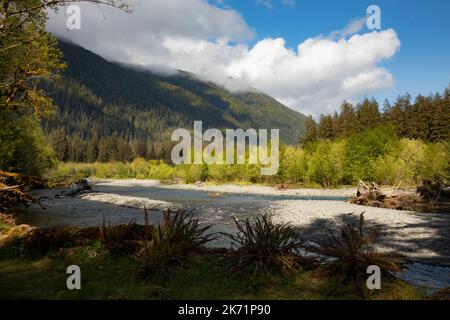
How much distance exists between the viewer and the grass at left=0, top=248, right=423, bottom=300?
7.11m

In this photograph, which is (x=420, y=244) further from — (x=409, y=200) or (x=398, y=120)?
(x=398, y=120)

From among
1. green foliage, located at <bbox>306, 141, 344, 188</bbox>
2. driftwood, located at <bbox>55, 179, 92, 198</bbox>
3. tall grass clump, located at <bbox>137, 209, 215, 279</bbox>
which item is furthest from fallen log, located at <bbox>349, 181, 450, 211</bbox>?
green foliage, located at <bbox>306, 141, 344, 188</bbox>

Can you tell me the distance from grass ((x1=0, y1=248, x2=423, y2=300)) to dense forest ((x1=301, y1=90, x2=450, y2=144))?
311ft

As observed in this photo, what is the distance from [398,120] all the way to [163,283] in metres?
113

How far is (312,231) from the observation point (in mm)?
20906

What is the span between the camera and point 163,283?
25.8ft

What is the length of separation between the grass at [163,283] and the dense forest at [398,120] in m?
94.8

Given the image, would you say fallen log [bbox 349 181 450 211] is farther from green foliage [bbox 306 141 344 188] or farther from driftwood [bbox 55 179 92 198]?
green foliage [bbox 306 141 344 188]

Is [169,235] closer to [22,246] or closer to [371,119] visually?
[22,246]

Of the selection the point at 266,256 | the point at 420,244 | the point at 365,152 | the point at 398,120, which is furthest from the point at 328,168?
the point at 266,256

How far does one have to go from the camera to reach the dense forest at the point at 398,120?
3674 inches

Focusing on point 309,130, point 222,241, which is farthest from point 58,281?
point 309,130

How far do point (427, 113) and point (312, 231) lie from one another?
307 feet

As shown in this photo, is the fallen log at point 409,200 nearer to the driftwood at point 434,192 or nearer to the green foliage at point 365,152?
the driftwood at point 434,192
